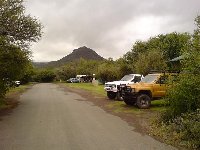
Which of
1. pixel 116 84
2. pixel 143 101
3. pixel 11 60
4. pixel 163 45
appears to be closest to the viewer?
pixel 143 101

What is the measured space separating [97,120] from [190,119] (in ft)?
16.7

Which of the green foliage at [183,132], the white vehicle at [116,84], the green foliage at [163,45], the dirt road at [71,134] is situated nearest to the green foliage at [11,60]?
the white vehicle at [116,84]

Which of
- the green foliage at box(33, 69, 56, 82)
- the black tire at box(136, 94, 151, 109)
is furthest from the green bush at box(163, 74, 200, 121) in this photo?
the green foliage at box(33, 69, 56, 82)

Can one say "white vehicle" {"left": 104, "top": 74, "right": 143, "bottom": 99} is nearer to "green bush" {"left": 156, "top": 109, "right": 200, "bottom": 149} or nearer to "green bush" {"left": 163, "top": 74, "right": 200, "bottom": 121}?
"green bush" {"left": 163, "top": 74, "right": 200, "bottom": 121}

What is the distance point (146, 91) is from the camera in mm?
20516

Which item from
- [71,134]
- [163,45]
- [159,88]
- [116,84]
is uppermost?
[163,45]

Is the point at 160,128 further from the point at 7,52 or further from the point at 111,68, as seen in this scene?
the point at 111,68

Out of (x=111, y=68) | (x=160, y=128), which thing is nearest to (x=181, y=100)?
(x=160, y=128)

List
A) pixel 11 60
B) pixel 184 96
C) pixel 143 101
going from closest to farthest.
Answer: pixel 184 96
pixel 143 101
pixel 11 60

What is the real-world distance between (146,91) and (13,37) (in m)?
9.73

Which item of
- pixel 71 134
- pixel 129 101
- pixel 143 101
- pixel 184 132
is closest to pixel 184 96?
pixel 184 132

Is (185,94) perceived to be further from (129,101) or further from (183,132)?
(129,101)

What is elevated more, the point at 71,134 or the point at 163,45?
the point at 163,45

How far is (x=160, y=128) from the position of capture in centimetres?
1262
